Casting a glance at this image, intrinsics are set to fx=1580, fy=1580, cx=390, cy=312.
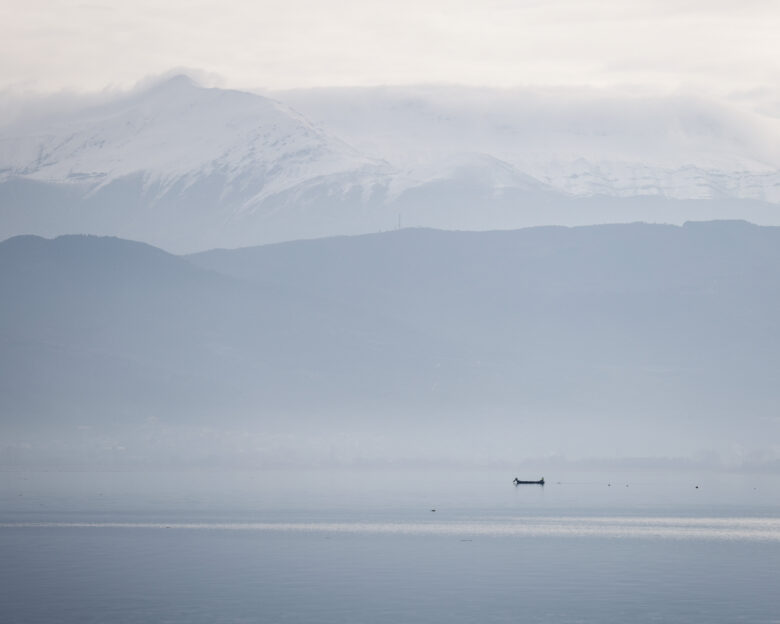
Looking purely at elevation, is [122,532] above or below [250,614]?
above

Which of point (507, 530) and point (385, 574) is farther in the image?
point (507, 530)

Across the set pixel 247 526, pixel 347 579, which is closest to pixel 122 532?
pixel 247 526

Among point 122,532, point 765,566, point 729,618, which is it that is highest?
point 122,532

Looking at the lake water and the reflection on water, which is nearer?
the lake water

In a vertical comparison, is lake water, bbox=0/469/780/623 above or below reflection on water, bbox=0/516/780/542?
below

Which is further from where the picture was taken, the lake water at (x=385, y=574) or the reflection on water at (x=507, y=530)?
the reflection on water at (x=507, y=530)

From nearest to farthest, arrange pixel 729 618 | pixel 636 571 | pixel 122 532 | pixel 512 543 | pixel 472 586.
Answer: pixel 729 618, pixel 472 586, pixel 636 571, pixel 512 543, pixel 122 532

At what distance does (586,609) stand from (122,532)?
273 ft

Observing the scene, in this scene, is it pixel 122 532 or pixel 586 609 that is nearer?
pixel 586 609

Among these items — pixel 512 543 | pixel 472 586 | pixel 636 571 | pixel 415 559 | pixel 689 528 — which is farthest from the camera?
pixel 689 528

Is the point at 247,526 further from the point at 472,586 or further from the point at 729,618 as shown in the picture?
the point at 729,618

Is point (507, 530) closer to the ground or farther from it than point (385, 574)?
farther from it

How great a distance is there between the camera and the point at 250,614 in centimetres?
11488

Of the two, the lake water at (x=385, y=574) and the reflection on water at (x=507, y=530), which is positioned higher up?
the reflection on water at (x=507, y=530)
